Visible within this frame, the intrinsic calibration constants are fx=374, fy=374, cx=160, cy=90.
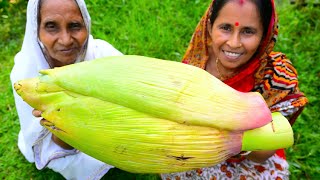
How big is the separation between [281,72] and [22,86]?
1150mm

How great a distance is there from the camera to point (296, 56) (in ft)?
9.42

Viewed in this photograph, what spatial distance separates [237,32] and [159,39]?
→ 5.17 feet

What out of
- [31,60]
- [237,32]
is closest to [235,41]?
[237,32]

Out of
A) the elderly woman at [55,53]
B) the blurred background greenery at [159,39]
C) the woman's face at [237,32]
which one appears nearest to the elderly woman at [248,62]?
the woman's face at [237,32]

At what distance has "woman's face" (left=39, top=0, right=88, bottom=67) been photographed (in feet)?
5.14

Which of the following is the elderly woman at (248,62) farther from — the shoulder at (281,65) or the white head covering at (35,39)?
the white head covering at (35,39)

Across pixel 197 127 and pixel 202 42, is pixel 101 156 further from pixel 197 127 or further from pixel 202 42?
pixel 202 42

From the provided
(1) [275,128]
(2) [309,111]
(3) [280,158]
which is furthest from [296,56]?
(1) [275,128]

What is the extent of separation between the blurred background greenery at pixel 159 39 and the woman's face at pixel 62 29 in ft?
3.11

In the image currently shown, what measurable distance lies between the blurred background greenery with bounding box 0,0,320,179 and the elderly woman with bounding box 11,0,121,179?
0.43m

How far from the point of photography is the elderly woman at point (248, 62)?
1.50 m

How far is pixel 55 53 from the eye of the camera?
5.50 ft

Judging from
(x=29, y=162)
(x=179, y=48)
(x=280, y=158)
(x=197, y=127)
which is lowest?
(x=29, y=162)

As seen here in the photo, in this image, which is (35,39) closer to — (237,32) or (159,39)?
(237,32)
